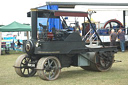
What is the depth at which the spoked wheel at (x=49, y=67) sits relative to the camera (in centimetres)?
743

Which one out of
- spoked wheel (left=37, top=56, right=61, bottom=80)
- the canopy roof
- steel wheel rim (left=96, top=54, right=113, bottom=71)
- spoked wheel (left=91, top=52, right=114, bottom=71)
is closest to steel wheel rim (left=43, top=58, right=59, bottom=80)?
spoked wheel (left=37, top=56, right=61, bottom=80)

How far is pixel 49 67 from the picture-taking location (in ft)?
25.0

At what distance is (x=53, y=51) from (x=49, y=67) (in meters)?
0.46

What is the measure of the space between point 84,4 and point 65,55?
8.97 metres

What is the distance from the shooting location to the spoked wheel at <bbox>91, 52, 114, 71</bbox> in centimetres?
884

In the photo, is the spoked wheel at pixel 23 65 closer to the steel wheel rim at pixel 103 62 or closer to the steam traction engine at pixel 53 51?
the steam traction engine at pixel 53 51

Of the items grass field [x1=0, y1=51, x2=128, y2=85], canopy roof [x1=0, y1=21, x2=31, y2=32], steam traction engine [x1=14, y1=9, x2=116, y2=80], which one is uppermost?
canopy roof [x1=0, y1=21, x2=31, y2=32]

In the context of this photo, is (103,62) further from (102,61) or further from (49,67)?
(49,67)

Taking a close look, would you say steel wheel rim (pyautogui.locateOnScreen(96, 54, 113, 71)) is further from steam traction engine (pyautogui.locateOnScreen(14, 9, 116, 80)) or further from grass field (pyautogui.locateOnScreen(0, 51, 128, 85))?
grass field (pyautogui.locateOnScreen(0, 51, 128, 85))

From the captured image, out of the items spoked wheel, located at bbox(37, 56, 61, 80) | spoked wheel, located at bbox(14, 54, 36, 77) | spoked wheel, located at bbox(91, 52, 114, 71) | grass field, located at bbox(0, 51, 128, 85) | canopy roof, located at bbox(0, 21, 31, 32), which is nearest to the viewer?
grass field, located at bbox(0, 51, 128, 85)

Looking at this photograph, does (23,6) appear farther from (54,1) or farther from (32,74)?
(32,74)

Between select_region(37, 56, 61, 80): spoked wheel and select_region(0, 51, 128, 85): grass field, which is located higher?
select_region(37, 56, 61, 80): spoked wheel

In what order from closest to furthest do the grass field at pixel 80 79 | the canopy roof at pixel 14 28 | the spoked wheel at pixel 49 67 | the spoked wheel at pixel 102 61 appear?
the grass field at pixel 80 79
the spoked wheel at pixel 49 67
the spoked wheel at pixel 102 61
the canopy roof at pixel 14 28

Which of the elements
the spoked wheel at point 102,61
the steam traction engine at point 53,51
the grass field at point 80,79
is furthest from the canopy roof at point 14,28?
the spoked wheel at point 102,61
